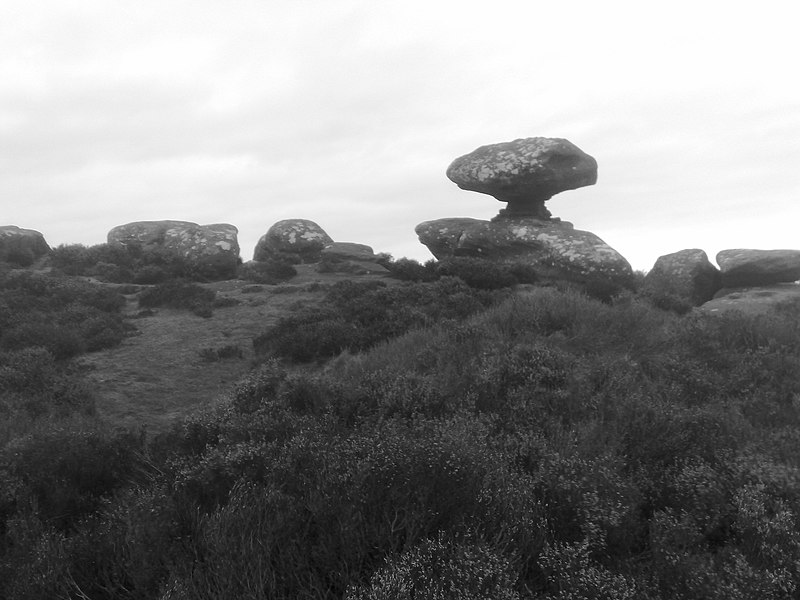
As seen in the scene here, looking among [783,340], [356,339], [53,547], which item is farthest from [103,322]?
[783,340]

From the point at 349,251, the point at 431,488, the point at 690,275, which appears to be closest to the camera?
the point at 431,488

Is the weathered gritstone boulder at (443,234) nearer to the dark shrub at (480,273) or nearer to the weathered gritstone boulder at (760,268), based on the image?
the dark shrub at (480,273)

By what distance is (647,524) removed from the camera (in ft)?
16.6

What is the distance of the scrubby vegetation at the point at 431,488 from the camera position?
4094mm

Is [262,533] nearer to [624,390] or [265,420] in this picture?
[265,420]

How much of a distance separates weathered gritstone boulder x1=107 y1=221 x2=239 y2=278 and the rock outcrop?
21.4 ft

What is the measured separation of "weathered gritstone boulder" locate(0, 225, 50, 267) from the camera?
2102 centimetres

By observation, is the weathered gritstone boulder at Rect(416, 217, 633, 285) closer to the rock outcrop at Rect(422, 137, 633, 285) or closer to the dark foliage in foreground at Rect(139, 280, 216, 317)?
the rock outcrop at Rect(422, 137, 633, 285)

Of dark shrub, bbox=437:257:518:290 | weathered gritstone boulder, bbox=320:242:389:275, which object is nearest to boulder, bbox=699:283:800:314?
dark shrub, bbox=437:257:518:290

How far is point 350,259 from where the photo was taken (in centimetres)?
2278

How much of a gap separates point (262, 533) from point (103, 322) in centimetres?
1001

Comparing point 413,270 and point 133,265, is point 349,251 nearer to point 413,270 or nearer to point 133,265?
point 413,270

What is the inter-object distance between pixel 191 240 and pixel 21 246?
535cm

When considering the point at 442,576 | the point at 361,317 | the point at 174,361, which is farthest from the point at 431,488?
the point at 361,317
